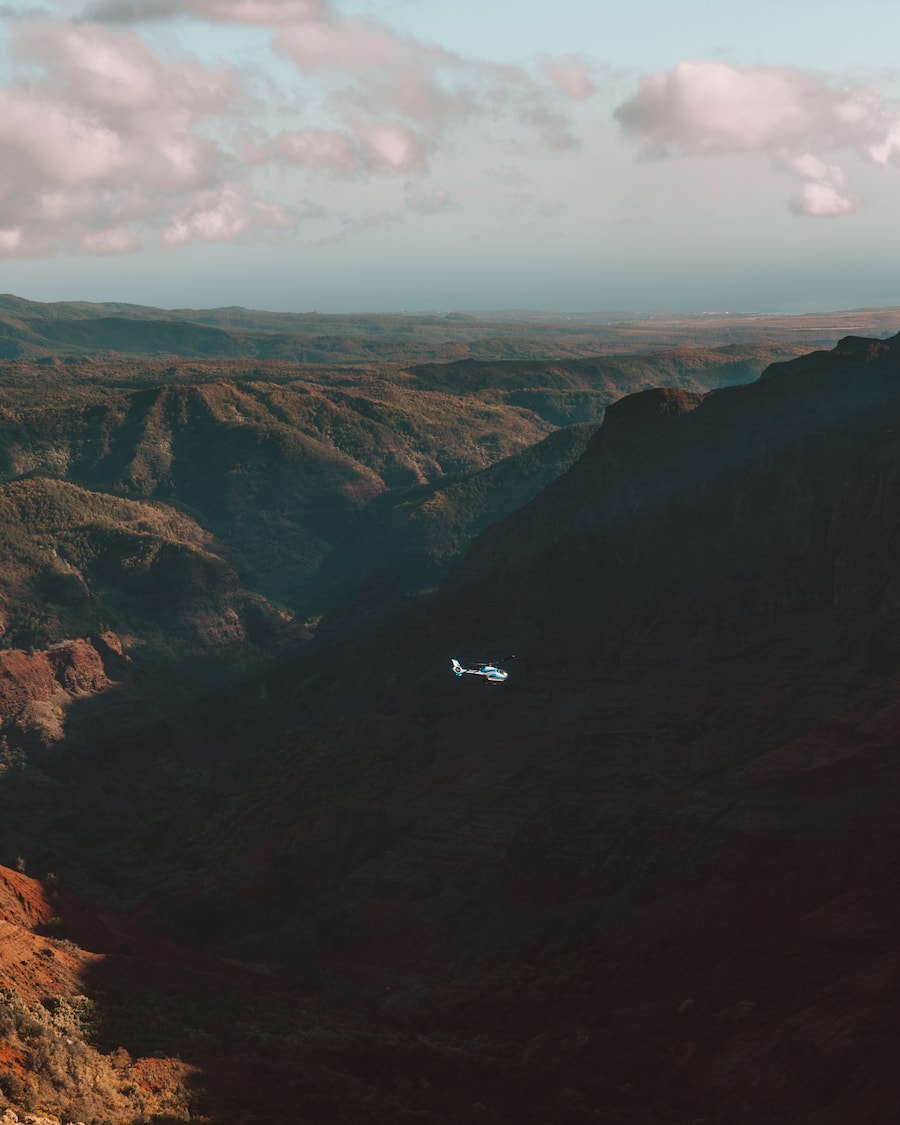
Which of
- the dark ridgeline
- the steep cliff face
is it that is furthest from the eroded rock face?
the steep cliff face

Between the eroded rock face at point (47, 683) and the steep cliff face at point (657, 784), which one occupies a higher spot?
the steep cliff face at point (657, 784)

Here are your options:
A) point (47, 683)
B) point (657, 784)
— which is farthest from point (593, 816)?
point (47, 683)

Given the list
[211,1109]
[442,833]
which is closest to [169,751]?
[442,833]

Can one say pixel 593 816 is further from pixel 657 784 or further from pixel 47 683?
pixel 47 683

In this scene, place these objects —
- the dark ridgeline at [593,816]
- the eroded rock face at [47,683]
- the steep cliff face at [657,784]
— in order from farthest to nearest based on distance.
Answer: the eroded rock face at [47,683]
the steep cliff face at [657,784]
the dark ridgeline at [593,816]

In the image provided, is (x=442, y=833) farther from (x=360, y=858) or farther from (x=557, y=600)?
(x=557, y=600)

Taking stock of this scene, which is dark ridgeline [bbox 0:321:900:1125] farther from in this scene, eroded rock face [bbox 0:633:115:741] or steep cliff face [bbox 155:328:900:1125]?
eroded rock face [bbox 0:633:115:741]

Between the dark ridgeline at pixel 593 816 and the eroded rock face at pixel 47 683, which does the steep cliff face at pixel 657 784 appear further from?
the eroded rock face at pixel 47 683

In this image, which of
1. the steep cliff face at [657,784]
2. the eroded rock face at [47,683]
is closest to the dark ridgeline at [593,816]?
the steep cliff face at [657,784]
